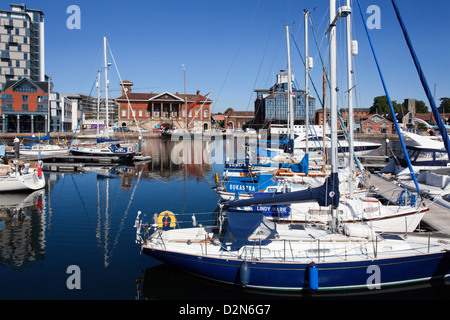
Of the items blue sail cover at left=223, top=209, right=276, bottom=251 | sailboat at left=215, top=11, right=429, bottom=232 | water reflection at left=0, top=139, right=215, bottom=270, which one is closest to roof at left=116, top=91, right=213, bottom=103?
water reflection at left=0, top=139, right=215, bottom=270

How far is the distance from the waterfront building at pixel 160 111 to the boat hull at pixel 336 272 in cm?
9783

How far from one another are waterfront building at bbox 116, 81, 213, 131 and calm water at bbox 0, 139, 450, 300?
7952cm

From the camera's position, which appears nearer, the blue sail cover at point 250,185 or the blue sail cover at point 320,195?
the blue sail cover at point 320,195

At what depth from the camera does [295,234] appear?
43.4 ft

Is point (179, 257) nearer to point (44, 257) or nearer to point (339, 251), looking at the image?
point (339, 251)

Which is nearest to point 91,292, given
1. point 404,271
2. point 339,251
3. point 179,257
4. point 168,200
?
point 179,257

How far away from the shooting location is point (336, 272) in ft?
36.9

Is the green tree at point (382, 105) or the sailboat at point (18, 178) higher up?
the green tree at point (382, 105)

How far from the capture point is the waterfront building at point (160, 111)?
108669 mm

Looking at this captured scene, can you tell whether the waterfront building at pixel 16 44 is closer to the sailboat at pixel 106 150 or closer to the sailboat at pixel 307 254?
the sailboat at pixel 106 150

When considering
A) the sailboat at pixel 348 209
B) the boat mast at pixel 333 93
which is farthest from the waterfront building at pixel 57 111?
the boat mast at pixel 333 93

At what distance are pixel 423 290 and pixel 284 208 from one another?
6272 millimetres

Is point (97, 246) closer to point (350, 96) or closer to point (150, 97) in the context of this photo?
point (350, 96)

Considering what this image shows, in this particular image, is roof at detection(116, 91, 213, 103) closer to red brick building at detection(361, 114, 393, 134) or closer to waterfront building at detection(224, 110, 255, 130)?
waterfront building at detection(224, 110, 255, 130)
